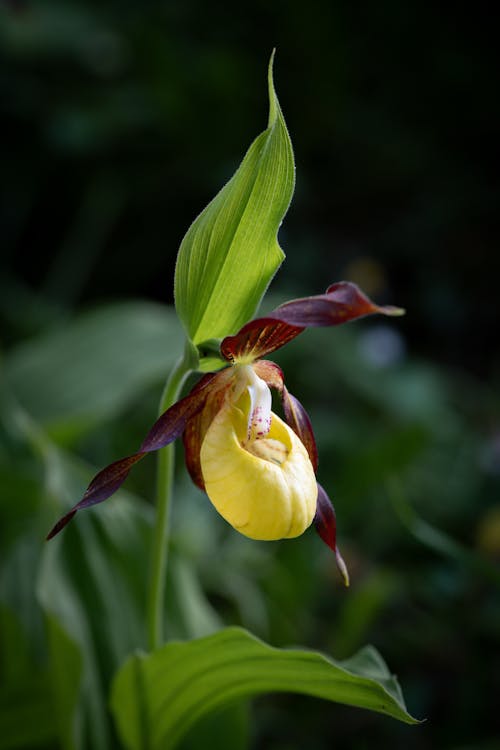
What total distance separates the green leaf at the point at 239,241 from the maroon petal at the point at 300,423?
3.7 inches

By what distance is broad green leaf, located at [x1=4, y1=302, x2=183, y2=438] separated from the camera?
1251mm

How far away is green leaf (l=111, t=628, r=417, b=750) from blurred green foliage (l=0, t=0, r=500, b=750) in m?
0.07

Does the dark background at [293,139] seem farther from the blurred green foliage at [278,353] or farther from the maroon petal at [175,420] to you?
the maroon petal at [175,420]

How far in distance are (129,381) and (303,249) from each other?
59.6 inches

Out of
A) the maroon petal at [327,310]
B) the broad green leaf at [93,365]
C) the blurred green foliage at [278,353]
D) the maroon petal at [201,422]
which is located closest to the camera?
the maroon petal at [327,310]

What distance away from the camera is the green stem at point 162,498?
0.68 metres

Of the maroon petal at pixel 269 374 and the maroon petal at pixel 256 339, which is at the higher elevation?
the maroon petal at pixel 256 339

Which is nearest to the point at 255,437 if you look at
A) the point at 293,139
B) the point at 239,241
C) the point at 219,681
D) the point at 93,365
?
the point at 239,241

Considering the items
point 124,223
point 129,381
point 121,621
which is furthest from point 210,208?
point 124,223

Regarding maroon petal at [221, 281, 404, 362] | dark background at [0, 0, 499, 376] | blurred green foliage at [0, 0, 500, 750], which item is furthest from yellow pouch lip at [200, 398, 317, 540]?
dark background at [0, 0, 499, 376]

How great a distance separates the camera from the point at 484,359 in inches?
101

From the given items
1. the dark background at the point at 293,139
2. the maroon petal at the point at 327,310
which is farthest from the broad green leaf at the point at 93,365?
the dark background at the point at 293,139

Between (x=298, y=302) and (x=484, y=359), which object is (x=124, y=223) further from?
(x=298, y=302)

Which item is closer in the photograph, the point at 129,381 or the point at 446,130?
the point at 129,381
